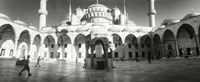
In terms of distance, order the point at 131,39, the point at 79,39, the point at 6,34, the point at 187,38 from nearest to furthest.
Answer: the point at 187,38 < the point at 6,34 < the point at 79,39 < the point at 131,39

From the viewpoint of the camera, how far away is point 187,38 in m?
22.0

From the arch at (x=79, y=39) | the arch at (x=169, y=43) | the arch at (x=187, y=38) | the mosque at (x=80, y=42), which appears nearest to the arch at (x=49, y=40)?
the mosque at (x=80, y=42)

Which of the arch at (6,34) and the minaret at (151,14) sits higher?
the minaret at (151,14)

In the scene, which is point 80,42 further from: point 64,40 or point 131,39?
point 131,39

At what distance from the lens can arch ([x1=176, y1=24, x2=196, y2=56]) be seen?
2079 centimetres

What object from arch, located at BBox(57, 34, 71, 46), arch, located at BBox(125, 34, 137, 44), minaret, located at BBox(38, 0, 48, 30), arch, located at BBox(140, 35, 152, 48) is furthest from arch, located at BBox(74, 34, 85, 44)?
arch, located at BBox(140, 35, 152, 48)

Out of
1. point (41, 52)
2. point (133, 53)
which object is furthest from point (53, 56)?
point (133, 53)

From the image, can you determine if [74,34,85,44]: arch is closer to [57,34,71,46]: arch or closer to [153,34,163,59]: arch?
[57,34,71,46]: arch

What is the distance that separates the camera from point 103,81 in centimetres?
486

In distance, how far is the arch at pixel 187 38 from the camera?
68.2 ft

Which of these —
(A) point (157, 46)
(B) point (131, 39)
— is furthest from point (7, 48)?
(A) point (157, 46)

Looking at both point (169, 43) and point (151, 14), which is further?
point (151, 14)

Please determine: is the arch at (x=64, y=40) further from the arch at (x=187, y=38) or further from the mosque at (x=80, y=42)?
the arch at (x=187, y=38)

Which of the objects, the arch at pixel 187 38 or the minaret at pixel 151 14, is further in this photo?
the minaret at pixel 151 14
